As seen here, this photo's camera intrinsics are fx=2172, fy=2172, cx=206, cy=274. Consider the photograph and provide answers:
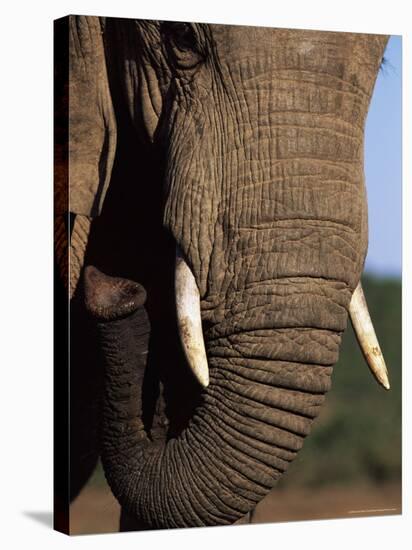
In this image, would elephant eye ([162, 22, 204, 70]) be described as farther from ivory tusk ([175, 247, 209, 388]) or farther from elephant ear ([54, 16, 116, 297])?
ivory tusk ([175, 247, 209, 388])

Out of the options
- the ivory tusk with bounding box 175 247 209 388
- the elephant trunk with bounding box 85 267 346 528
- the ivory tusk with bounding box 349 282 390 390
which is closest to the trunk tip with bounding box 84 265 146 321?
the elephant trunk with bounding box 85 267 346 528

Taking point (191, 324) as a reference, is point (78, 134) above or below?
above

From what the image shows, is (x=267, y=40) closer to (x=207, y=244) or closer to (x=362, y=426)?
(x=207, y=244)

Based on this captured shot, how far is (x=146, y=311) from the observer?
869cm

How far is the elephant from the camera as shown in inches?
335

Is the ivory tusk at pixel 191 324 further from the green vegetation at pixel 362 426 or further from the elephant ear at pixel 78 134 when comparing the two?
the green vegetation at pixel 362 426

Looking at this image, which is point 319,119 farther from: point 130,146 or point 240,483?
point 240,483

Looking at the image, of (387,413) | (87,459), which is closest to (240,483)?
(87,459)

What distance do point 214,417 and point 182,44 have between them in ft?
4.90

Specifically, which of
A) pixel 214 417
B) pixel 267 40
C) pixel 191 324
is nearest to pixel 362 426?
pixel 214 417

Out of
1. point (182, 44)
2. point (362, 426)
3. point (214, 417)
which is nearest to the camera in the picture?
point (214, 417)

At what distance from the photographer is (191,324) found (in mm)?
Result: 8414

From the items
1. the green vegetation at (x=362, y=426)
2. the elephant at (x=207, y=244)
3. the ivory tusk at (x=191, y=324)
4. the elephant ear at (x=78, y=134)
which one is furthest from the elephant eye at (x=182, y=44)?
the green vegetation at (x=362, y=426)

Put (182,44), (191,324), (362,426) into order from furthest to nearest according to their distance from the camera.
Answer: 1. (362,426)
2. (182,44)
3. (191,324)
